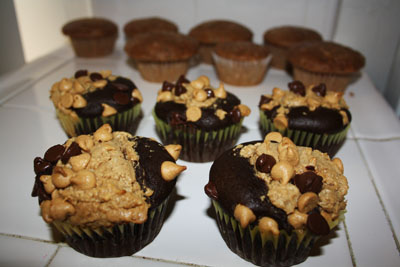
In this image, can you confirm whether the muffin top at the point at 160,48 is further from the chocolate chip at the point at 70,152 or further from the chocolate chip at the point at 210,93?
the chocolate chip at the point at 70,152

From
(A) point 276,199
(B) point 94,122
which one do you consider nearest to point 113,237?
(A) point 276,199

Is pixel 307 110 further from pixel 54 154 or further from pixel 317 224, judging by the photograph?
pixel 54 154

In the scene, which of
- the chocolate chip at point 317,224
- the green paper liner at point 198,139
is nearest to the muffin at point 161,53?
the green paper liner at point 198,139

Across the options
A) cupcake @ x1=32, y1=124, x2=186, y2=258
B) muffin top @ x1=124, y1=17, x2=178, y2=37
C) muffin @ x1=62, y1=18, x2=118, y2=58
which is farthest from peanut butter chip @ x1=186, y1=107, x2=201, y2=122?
muffin @ x1=62, y1=18, x2=118, y2=58

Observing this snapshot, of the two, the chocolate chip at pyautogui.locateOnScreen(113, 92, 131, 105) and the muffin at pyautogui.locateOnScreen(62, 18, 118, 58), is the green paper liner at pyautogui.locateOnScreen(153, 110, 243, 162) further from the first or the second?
the muffin at pyautogui.locateOnScreen(62, 18, 118, 58)

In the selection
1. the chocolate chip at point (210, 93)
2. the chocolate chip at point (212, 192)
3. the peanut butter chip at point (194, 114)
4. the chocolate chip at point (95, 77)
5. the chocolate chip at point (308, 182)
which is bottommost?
the chocolate chip at point (212, 192)

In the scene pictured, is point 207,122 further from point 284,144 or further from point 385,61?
point 385,61

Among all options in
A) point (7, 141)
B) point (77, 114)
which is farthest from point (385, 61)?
Result: point (7, 141)
